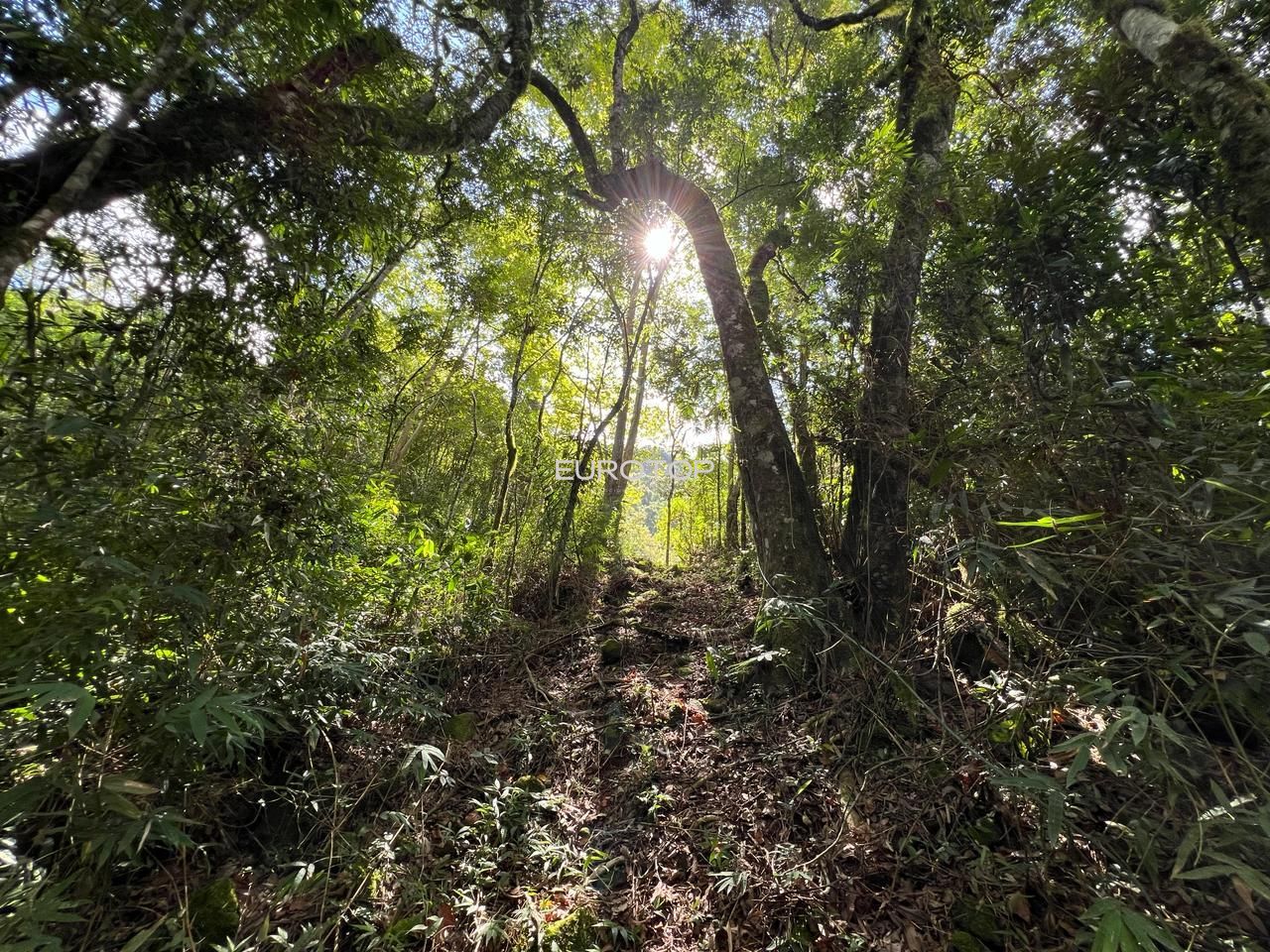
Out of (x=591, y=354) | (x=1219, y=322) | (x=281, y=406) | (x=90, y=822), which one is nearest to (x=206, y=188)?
(x=281, y=406)

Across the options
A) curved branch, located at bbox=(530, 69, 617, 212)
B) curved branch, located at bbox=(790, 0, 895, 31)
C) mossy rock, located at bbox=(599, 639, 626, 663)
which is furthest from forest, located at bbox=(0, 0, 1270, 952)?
curved branch, located at bbox=(790, 0, 895, 31)

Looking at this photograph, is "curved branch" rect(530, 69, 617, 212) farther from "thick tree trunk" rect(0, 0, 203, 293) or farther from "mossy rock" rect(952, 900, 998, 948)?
"mossy rock" rect(952, 900, 998, 948)

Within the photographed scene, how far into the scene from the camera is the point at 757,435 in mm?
3193

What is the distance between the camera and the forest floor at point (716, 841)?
146cm

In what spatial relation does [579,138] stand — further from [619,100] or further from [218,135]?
[218,135]

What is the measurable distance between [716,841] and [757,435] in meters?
2.23

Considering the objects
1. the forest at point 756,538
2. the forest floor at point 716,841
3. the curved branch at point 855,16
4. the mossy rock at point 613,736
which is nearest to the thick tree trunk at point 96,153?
the forest at point 756,538

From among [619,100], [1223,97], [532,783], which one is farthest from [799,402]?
[619,100]

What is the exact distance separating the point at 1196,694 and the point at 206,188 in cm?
368

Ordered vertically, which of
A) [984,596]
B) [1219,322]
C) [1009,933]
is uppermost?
[1219,322]

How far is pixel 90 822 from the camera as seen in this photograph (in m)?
1.50

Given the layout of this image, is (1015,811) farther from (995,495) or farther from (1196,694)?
(995,495)

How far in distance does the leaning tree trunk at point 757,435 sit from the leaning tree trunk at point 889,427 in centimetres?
27

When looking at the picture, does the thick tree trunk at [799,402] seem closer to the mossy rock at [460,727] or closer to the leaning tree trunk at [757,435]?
the leaning tree trunk at [757,435]
